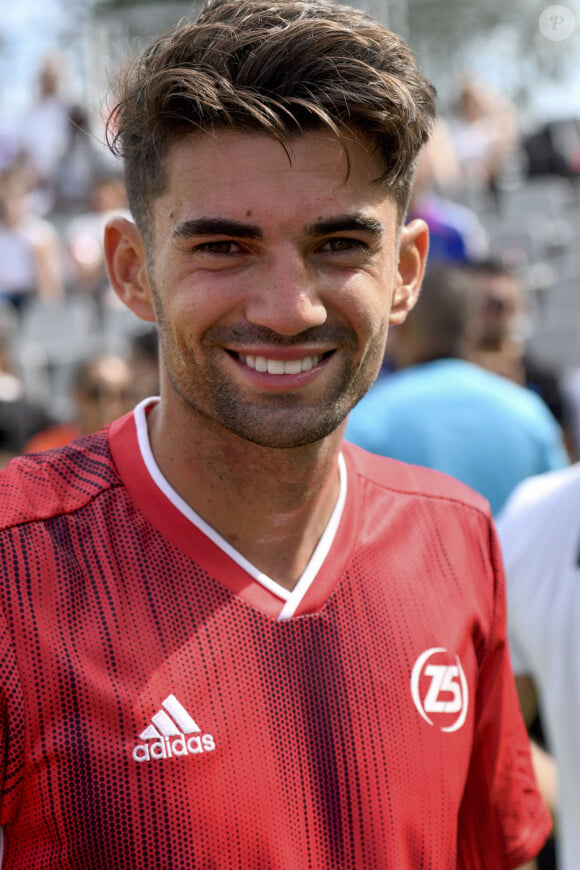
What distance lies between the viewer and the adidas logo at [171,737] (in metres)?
1.41

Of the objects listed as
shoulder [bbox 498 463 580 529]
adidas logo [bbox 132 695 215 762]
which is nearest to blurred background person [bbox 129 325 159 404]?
shoulder [bbox 498 463 580 529]

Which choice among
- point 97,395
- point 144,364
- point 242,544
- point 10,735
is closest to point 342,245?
point 242,544

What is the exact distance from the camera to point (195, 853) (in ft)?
4.61

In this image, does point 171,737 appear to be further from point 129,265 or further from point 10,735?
point 129,265

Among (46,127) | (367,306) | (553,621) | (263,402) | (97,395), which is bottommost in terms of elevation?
(553,621)

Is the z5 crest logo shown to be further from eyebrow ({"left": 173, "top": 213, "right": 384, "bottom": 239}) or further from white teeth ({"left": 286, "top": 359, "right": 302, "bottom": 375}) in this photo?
eyebrow ({"left": 173, "top": 213, "right": 384, "bottom": 239})

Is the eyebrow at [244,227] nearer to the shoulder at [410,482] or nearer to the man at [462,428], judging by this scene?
the shoulder at [410,482]

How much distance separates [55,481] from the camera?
61.6 inches

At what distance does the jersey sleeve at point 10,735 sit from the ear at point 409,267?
0.82m

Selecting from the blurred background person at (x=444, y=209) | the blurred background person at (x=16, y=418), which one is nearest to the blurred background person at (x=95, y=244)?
the blurred background person at (x=444, y=209)

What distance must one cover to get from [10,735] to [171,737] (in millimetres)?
213

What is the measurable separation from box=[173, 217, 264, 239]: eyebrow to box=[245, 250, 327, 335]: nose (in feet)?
0.15

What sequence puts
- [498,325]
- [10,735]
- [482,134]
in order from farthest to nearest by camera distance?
[482,134]
[498,325]
[10,735]

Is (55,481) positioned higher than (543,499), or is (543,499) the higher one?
(55,481)
